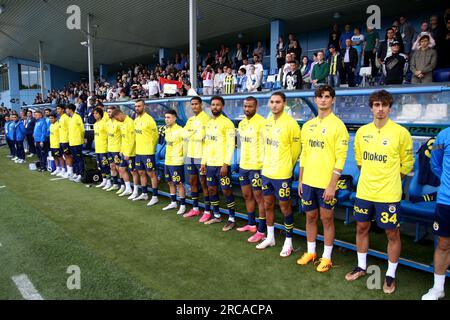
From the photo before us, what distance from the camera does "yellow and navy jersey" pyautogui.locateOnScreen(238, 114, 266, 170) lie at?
4531 millimetres

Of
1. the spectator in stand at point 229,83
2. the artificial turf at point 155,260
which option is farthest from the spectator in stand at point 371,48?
the artificial turf at point 155,260

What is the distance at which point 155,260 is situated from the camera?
3984mm

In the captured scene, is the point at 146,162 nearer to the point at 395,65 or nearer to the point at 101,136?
the point at 101,136

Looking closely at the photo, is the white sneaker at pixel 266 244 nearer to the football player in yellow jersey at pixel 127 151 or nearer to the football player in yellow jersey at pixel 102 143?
the football player in yellow jersey at pixel 127 151

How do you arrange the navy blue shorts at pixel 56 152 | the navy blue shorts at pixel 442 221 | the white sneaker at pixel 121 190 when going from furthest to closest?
the navy blue shorts at pixel 56 152 < the white sneaker at pixel 121 190 < the navy blue shorts at pixel 442 221

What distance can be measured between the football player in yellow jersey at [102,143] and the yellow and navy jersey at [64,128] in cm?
170

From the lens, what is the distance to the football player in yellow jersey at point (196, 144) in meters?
5.43

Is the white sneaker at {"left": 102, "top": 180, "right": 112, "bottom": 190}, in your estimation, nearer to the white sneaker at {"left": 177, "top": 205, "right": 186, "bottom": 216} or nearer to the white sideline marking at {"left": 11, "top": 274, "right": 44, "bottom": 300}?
the white sneaker at {"left": 177, "top": 205, "right": 186, "bottom": 216}

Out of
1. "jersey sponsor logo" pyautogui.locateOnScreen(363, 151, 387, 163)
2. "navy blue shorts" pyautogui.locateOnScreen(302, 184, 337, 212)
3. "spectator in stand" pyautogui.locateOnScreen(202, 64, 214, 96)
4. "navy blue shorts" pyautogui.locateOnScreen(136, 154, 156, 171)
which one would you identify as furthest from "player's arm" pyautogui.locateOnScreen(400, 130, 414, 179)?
"spectator in stand" pyautogui.locateOnScreen(202, 64, 214, 96)
